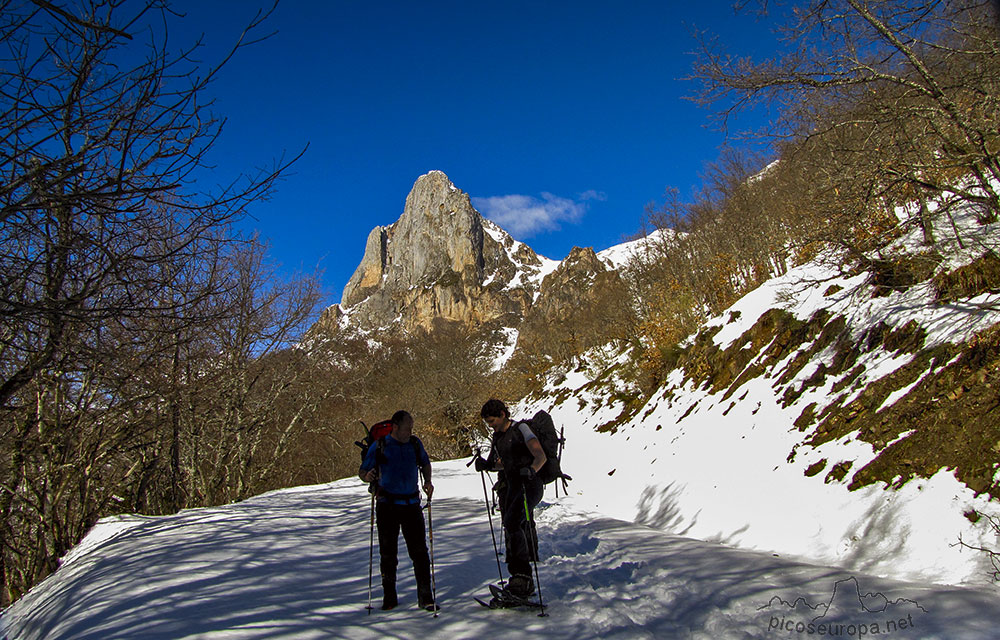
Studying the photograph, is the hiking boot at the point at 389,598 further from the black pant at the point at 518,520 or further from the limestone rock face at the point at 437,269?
the limestone rock face at the point at 437,269

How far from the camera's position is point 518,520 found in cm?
480

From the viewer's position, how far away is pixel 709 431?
9.99 meters

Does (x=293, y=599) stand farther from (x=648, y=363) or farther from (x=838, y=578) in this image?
(x=648, y=363)

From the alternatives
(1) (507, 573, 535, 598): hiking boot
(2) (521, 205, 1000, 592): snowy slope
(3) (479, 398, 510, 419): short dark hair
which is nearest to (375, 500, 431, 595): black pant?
(1) (507, 573, 535, 598): hiking boot

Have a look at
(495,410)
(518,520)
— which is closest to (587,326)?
(495,410)

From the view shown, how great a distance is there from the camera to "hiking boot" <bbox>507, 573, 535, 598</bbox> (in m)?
4.36

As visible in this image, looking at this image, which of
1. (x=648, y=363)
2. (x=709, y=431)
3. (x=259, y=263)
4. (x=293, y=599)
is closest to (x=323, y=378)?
(x=259, y=263)

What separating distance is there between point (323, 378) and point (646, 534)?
13.5m

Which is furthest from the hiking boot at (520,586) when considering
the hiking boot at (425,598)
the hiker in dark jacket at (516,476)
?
the hiking boot at (425,598)

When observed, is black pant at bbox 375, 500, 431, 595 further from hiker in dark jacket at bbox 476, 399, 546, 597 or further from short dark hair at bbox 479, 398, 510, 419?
short dark hair at bbox 479, 398, 510, 419

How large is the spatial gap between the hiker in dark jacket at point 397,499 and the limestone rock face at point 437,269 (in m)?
125

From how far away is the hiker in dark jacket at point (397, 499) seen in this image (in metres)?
4.49

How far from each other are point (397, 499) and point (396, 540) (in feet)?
1.21

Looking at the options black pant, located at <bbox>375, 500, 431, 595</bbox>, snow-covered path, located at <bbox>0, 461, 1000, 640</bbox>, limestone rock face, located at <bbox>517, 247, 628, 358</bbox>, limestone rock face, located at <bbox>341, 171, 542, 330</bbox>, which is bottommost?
snow-covered path, located at <bbox>0, 461, 1000, 640</bbox>
